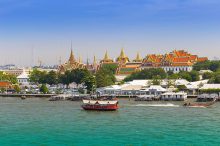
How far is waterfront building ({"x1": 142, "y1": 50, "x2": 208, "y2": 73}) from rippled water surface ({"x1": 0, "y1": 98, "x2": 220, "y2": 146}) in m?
39.0

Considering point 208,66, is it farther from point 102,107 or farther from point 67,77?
point 102,107

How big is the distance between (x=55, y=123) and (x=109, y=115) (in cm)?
421

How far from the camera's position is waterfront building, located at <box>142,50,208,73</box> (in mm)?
65875

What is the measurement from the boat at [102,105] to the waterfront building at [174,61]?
39508 mm

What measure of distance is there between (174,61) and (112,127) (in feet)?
157

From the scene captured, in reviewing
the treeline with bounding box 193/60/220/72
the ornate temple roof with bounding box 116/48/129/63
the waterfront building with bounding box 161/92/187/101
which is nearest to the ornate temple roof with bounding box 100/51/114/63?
the ornate temple roof with bounding box 116/48/129/63

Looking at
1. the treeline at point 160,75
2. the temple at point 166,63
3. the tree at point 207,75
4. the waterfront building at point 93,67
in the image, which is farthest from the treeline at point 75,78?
the waterfront building at point 93,67

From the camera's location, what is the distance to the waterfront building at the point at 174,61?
65.9 meters

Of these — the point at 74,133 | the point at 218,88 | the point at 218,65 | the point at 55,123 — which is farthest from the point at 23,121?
the point at 218,65

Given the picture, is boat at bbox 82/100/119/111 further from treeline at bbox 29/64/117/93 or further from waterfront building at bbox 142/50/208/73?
waterfront building at bbox 142/50/208/73

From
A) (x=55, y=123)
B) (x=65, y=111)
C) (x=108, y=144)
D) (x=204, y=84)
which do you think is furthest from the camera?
(x=204, y=84)

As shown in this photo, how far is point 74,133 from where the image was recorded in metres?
18.6

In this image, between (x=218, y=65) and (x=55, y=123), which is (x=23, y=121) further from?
(x=218, y=65)

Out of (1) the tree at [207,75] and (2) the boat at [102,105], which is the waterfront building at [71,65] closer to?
(1) the tree at [207,75]
